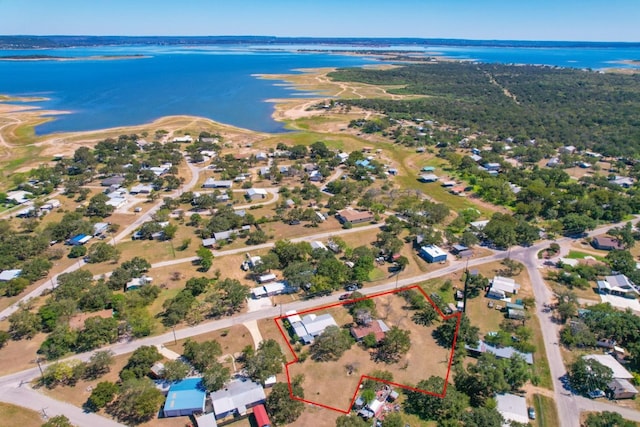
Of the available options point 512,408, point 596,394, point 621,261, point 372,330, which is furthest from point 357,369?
point 621,261

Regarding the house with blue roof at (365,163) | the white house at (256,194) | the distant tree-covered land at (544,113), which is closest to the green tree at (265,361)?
the white house at (256,194)

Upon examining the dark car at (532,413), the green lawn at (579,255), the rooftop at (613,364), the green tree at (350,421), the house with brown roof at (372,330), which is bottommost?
the green lawn at (579,255)

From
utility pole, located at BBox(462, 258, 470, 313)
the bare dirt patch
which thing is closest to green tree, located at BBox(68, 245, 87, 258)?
the bare dirt patch

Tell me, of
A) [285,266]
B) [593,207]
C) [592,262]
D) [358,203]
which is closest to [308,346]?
[285,266]

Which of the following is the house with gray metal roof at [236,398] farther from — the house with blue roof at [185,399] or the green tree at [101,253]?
the green tree at [101,253]

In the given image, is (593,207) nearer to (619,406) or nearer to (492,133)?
(619,406)

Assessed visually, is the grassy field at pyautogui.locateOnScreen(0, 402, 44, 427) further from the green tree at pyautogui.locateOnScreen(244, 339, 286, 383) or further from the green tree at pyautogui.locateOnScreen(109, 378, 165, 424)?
the green tree at pyautogui.locateOnScreen(244, 339, 286, 383)
